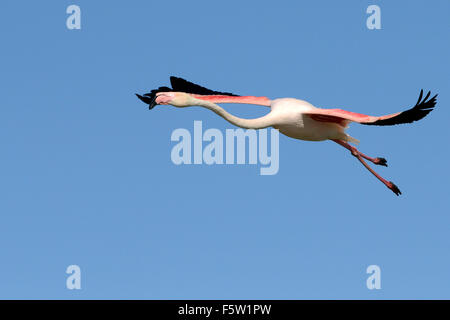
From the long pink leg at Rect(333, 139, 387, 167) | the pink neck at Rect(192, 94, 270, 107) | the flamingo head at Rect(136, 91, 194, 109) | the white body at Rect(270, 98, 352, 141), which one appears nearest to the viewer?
the flamingo head at Rect(136, 91, 194, 109)

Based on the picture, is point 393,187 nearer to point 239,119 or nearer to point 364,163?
point 364,163

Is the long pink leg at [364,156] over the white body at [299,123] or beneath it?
beneath

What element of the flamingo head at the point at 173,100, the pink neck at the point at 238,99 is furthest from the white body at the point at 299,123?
the flamingo head at the point at 173,100

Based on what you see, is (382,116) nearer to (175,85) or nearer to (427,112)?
(427,112)

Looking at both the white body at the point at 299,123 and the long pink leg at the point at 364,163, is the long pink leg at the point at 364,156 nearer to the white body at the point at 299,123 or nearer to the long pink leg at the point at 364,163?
the long pink leg at the point at 364,163

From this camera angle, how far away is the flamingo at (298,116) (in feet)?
48.4

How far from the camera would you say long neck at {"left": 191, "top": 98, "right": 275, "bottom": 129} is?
1480cm

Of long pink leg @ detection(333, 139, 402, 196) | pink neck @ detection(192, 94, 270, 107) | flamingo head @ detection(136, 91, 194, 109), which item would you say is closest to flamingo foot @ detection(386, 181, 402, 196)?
long pink leg @ detection(333, 139, 402, 196)

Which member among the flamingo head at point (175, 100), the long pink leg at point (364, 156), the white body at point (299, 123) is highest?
the flamingo head at point (175, 100)

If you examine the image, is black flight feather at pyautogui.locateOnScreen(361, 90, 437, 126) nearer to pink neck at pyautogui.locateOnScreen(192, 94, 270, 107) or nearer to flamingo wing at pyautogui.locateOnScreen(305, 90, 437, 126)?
flamingo wing at pyautogui.locateOnScreen(305, 90, 437, 126)

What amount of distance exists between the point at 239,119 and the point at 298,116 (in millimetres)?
987
